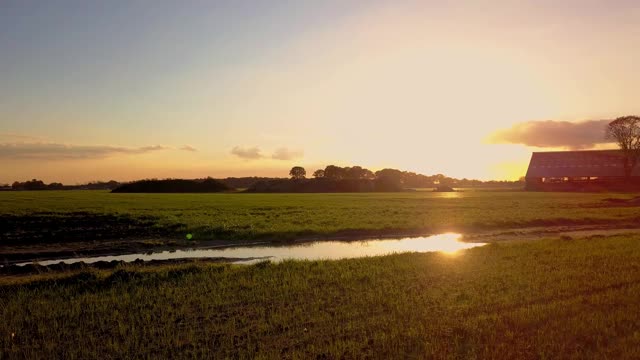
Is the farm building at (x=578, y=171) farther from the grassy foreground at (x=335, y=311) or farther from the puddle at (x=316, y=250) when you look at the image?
the grassy foreground at (x=335, y=311)

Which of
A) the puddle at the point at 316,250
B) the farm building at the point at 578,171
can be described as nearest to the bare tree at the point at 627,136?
the farm building at the point at 578,171

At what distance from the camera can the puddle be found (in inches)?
925

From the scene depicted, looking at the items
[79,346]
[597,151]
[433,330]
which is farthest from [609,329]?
[597,151]

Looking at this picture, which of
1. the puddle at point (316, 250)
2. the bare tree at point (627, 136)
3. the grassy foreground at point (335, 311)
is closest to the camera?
the grassy foreground at point (335, 311)

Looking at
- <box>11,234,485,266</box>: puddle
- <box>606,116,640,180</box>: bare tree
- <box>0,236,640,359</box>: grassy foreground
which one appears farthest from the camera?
<box>606,116,640,180</box>: bare tree

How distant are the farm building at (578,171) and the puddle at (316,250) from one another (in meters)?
84.5

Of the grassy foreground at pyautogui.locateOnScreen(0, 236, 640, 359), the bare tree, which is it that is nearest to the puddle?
the grassy foreground at pyautogui.locateOnScreen(0, 236, 640, 359)

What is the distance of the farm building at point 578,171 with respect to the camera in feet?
330

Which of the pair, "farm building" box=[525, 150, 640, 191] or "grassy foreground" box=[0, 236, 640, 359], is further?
"farm building" box=[525, 150, 640, 191]

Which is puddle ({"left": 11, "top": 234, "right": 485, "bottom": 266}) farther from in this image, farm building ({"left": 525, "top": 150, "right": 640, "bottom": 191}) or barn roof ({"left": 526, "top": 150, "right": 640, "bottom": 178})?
barn roof ({"left": 526, "top": 150, "right": 640, "bottom": 178})

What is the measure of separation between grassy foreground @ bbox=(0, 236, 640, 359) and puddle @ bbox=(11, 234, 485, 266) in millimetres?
5538

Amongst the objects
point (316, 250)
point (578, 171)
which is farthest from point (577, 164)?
point (316, 250)

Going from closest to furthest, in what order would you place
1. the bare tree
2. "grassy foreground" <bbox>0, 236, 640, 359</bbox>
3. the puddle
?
"grassy foreground" <bbox>0, 236, 640, 359</bbox>, the puddle, the bare tree

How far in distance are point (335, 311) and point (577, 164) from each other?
10917 cm
